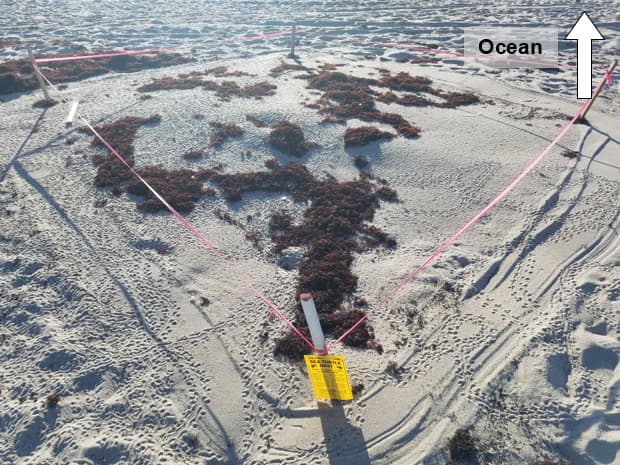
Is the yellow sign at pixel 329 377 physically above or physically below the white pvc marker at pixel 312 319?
below

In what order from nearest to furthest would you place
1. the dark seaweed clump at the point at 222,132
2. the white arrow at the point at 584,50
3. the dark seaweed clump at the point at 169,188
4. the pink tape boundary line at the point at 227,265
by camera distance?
the pink tape boundary line at the point at 227,265 < the dark seaweed clump at the point at 169,188 < the dark seaweed clump at the point at 222,132 < the white arrow at the point at 584,50

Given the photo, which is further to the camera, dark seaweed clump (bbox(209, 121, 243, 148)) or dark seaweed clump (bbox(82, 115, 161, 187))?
dark seaweed clump (bbox(209, 121, 243, 148))

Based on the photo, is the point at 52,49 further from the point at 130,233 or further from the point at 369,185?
the point at 369,185

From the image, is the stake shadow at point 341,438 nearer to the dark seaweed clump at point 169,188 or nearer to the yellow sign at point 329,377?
the yellow sign at point 329,377

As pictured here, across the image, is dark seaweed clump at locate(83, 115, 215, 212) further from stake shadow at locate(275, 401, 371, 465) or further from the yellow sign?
stake shadow at locate(275, 401, 371, 465)

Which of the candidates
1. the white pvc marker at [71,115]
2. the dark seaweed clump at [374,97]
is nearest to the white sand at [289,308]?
the white pvc marker at [71,115]

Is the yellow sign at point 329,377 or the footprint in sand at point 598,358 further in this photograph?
the footprint in sand at point 598,358

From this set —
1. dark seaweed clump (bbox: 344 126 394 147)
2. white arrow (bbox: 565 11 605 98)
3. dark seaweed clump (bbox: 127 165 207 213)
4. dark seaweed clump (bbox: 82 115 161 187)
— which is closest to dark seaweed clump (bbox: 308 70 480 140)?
dark seaweed clump (bbox: 344 126 394 147)
